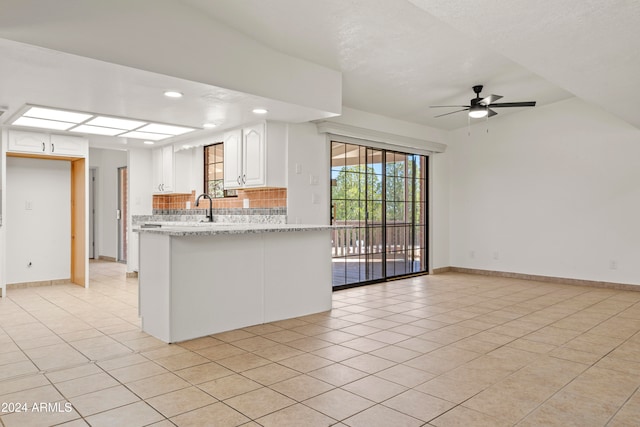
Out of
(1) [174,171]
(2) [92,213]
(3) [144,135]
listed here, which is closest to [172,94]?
A: (3) [144,135]

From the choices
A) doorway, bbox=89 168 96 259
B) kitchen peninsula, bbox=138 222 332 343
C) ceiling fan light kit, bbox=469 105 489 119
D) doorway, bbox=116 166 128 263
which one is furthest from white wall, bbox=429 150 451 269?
doorway, bbox=89 168 96 259

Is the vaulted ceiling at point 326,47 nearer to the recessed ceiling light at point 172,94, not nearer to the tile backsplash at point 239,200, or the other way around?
the recessed ceiling light at point 172,94

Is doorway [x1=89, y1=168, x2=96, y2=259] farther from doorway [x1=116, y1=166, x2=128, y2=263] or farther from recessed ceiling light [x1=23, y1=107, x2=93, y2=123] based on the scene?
recessed ceiling light [x1=23, y1=107, x2=93, y2=123]

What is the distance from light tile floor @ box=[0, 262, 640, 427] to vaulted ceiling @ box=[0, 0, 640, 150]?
2.12 meters

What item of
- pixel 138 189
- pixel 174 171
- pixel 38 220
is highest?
pixel 174 171

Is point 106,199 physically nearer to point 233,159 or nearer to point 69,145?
point 69,145

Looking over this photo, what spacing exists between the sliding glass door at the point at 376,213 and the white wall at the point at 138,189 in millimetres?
3290

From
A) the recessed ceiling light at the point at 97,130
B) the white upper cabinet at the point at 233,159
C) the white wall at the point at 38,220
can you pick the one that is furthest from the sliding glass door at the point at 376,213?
the white wall at the point at 38,220

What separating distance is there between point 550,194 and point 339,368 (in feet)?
17.0

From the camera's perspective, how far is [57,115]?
181 inches

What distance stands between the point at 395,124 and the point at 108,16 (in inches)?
181

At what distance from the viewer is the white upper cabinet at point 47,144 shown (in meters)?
5.50

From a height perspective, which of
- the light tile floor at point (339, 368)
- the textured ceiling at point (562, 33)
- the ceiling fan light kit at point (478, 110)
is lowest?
the light tile floor at point (339, 368)

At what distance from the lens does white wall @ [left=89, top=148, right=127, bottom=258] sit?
9352 mm
